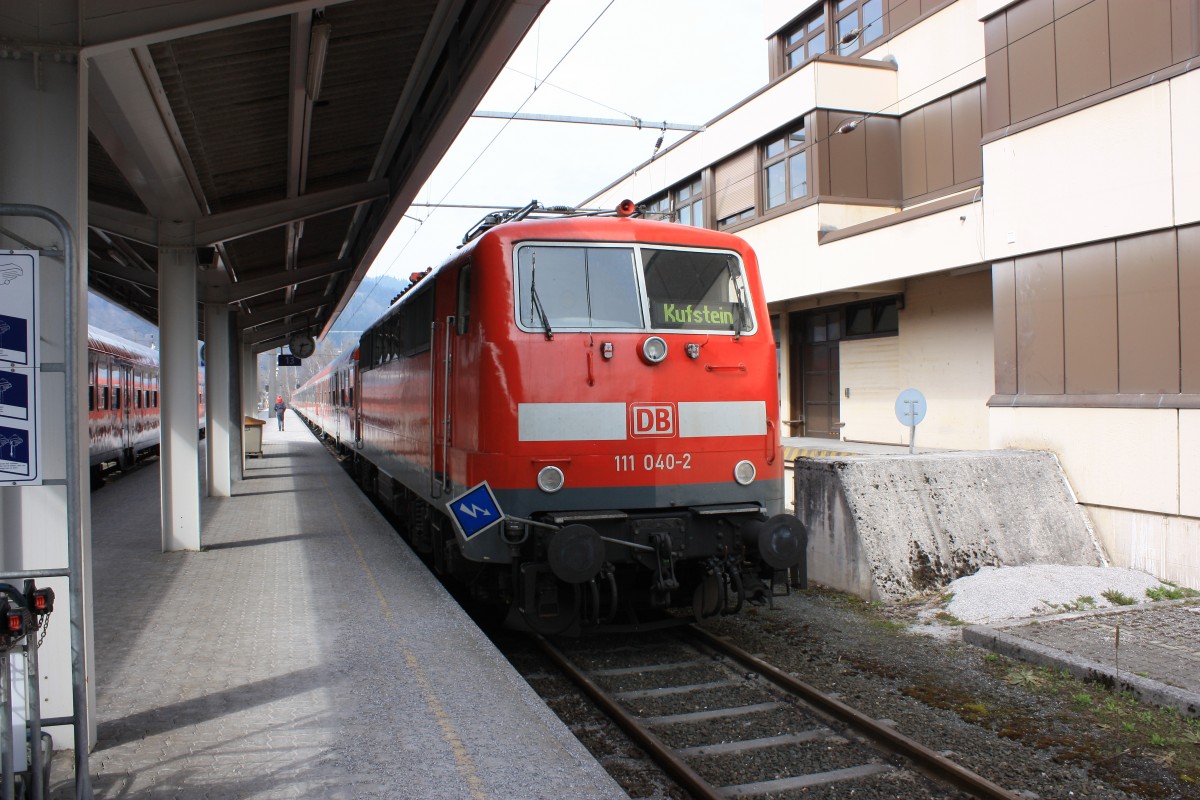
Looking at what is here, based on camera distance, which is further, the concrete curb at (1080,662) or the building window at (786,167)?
the building window at (786,167)

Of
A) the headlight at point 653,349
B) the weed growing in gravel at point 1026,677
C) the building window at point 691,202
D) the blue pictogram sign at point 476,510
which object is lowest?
the weed growing in gravel at point 1026,677

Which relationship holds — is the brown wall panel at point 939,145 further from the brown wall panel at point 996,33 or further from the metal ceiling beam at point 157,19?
the metal ceiling beam at point 157,19

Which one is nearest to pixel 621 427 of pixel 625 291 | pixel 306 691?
pixel 625 291

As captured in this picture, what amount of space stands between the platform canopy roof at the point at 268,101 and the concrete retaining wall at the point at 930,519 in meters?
5.20

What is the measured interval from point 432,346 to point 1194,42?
8.13m

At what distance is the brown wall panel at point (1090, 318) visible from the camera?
981cm

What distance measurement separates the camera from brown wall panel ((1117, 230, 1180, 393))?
9.16 m

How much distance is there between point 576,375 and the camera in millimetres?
6324

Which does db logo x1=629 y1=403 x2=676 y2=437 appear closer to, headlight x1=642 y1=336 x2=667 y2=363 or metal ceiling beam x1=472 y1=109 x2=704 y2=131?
headlight x1=642 y1=336 x2=667 y2=363

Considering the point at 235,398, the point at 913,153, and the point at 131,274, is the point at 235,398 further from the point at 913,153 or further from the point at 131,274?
the point at 913,153

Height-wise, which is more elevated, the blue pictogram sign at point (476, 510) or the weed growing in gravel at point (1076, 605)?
the blue pictogram sign at point (476, 510)

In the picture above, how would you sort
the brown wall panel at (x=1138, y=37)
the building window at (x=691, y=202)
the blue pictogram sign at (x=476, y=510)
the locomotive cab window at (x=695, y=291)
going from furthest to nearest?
the building window at (x=691, y=202)
the brown wall panel at (x=1138, y=37)
the locomotive cab window at (x=695, y=291)
the blue pictogram sign at (x=476, y=510)

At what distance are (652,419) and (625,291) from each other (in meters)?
0.99

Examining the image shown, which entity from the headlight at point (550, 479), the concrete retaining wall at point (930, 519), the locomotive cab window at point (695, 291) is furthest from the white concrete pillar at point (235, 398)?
the headlight at point (550, 479)
